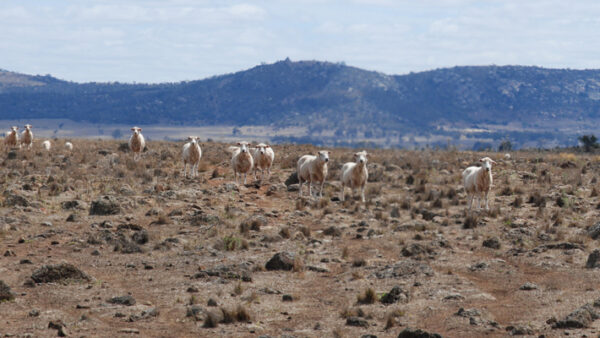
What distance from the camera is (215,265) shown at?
52.3 feet

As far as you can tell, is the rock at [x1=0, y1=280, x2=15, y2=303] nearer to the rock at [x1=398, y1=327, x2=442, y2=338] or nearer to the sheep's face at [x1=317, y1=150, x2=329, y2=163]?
the rock at [x1=398, y1=327, x2=442, y2=338]

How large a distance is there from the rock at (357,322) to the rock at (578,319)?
3050 mm

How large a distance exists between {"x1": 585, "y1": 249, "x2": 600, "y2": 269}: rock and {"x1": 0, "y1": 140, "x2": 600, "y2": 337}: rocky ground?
0.09ft

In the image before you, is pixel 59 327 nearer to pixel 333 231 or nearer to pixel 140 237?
pixel 140 237

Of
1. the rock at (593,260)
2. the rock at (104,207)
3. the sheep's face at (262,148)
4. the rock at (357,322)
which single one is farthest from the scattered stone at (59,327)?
the sheep's face at (262,148)

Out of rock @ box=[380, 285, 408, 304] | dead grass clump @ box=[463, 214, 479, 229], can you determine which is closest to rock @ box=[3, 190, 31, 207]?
rock @ box=[380, 285, 408, 304]

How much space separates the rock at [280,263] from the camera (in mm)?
15828

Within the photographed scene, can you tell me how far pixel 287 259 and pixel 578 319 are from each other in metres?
6.62

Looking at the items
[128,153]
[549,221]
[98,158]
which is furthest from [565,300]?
[128,153]

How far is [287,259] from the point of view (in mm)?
15977

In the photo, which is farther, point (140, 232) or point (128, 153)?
point (128, 153)

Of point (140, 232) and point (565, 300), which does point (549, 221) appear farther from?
point (140, 232)

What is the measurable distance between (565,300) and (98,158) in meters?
28.4

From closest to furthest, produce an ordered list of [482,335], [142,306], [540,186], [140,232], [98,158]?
[482,335] → [142,306] → [140,232] → [540,186] → [98,158]
